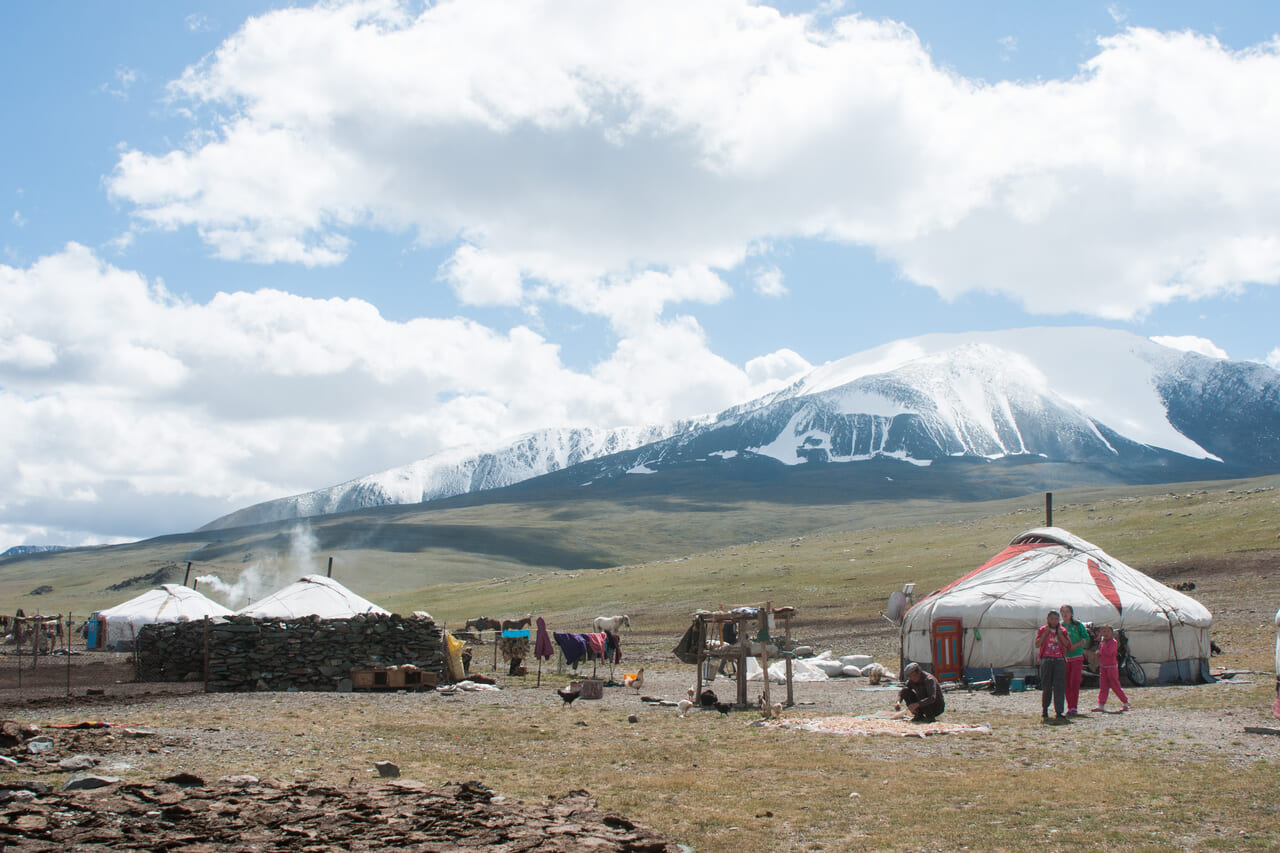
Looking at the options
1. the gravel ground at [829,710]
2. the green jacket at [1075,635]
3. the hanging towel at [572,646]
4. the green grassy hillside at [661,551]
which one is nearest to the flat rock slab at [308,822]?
the gravel ground at [829,710]

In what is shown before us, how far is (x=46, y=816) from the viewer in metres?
7.74

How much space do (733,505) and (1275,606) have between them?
141 meters

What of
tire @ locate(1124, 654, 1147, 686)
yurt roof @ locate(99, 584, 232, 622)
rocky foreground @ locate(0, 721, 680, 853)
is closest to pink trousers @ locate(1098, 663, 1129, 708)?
tire @ locate(1124, 654, 1147, 686)

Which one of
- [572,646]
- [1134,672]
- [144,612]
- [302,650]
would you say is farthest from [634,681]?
[144,612]

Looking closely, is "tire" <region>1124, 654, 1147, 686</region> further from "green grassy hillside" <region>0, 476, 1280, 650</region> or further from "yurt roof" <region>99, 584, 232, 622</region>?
"yurt roof" <region>99, 584, 232, 622</region>

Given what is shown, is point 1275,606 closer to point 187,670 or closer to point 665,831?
point 665,831

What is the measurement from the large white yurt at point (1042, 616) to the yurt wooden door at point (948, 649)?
0.02 meters

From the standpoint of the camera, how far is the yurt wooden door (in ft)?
72.9

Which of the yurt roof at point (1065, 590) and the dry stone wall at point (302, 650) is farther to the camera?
the dry stone wall at point (302, 650)

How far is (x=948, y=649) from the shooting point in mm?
22328

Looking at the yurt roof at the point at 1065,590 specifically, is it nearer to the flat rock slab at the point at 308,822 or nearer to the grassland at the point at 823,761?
the grassland at the point at 823,761

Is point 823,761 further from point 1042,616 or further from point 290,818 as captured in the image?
point 1042,616

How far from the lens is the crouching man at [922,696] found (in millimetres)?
14844

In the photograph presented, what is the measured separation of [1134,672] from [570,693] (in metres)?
12.0
